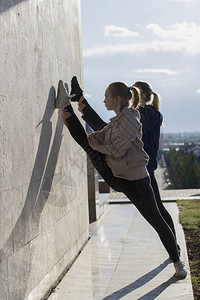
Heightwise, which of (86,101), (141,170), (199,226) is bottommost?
(199,226)

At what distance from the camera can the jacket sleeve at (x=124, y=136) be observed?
13.3 feet

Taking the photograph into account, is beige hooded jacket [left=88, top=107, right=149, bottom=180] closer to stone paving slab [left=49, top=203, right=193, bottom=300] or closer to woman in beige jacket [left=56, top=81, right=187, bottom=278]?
woman in beige jacket [left=56, top=81, right=187, bottom=278]

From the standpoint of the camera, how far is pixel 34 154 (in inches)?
152

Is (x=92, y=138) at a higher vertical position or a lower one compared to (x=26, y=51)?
lower

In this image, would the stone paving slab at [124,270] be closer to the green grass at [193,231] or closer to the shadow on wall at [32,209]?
the green grass at [193,231]

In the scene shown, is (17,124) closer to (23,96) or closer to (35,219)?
(23,96)

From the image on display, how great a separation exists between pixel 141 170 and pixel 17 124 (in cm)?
127

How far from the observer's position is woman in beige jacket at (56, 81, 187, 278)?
409 cm

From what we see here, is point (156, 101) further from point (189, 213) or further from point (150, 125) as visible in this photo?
point (189, 213)

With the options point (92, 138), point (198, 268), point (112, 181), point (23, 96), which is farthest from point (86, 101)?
point (198, 268)

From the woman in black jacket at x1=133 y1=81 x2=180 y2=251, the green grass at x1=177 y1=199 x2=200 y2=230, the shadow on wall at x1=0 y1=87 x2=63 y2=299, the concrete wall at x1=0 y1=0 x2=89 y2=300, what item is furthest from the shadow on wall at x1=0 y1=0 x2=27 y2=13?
the green grass at x1=177 y1=199 x2=200 y2=230

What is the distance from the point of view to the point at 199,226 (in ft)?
24.3

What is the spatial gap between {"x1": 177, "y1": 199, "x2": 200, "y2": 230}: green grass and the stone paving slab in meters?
0.36

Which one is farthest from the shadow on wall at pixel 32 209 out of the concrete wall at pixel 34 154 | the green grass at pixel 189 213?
the green grass at pixel 189 213
